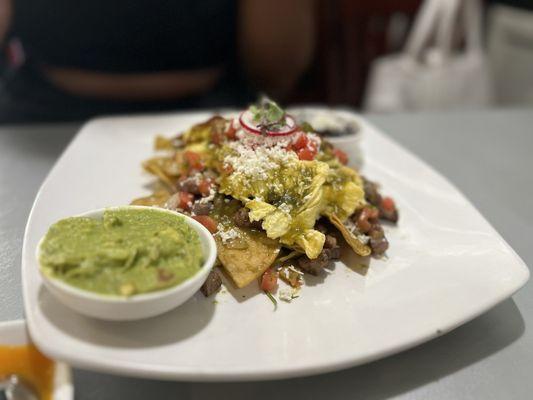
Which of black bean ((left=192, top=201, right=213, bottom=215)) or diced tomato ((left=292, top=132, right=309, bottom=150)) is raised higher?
diced tomato ((left=292, top=132, right=309, bottom=150))

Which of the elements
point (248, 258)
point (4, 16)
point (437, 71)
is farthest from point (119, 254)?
point (437, 71)

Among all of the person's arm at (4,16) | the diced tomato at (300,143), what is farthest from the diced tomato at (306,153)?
the person's arm at (4,16)

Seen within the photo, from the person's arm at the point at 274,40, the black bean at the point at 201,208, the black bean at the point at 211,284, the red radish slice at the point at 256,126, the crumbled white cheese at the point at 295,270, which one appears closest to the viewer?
the black bean at the point at 211,284

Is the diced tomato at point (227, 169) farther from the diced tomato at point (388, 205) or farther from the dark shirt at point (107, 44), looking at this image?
the dark shirt at point (107, 44)

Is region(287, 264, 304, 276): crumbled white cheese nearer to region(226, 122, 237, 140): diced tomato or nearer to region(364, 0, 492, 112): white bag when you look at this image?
region(226, 122, 237, 140): diced tomato

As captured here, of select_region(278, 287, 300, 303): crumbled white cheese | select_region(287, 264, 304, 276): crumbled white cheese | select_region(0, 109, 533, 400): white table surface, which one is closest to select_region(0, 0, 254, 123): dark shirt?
select_region(0, 109, 533, 400): white table surface

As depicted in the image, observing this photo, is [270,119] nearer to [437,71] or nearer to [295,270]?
[295,270]
